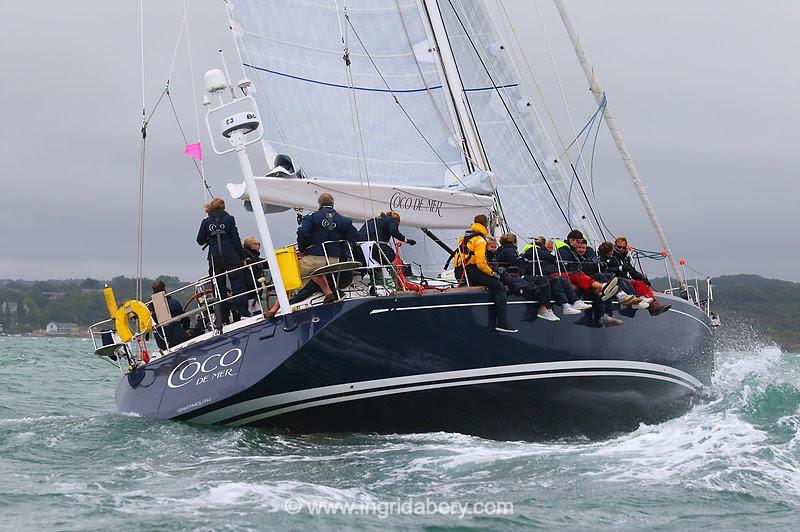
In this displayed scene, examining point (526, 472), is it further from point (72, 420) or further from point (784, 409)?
Answer: point (784, 409)

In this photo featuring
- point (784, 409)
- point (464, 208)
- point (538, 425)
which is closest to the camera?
point (538, 425)

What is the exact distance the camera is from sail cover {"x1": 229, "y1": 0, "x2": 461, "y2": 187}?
1315 cm

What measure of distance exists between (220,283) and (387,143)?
138 inches

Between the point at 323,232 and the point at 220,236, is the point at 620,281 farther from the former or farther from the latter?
the point at 220,236

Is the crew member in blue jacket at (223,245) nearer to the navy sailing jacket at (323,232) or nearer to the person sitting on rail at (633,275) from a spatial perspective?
the navy sailing jacket at (323,232)

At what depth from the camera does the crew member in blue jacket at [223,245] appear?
10938mm

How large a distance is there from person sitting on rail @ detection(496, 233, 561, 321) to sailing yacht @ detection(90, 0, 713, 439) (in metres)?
0.13

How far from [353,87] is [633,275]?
14.3 ft

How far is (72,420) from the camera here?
11180mm

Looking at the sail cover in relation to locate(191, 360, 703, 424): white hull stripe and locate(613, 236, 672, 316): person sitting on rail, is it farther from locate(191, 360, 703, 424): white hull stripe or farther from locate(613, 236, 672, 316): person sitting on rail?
locate(191, 360, 703, 424): white hull stripe

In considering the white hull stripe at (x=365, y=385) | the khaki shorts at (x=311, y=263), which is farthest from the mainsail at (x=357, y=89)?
the white hull stripe at (x=365, y=385)

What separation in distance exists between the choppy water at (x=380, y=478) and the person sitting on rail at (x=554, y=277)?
4.74 ft

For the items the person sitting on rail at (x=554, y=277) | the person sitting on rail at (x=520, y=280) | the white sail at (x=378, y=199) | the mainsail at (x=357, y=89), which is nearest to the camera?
the person sitting on rail at (x=520, y=280)

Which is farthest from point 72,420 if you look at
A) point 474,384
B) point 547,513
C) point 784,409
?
point 784,409
